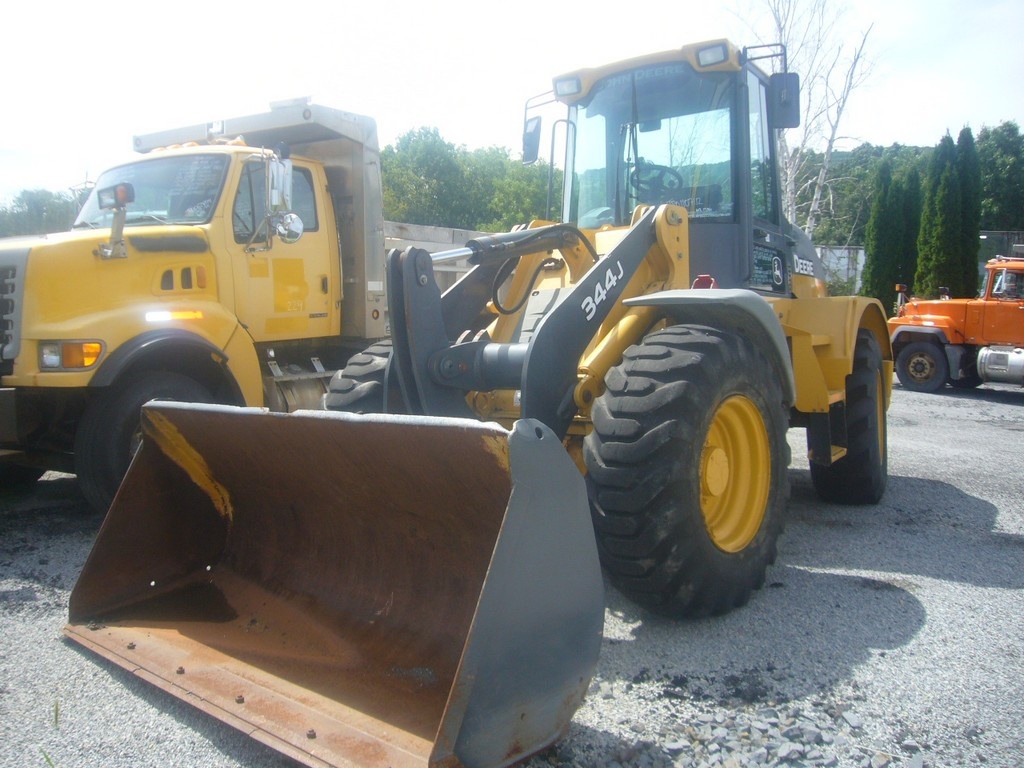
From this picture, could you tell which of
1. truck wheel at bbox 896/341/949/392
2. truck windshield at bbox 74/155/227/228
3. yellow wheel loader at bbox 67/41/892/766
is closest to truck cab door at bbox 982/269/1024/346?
truck wheel at bbox 896/341/949/392

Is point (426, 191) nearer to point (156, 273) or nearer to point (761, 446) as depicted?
point (156, 273)

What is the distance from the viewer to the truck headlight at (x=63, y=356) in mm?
5078

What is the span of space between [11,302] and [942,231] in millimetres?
21412

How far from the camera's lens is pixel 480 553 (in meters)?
3.10

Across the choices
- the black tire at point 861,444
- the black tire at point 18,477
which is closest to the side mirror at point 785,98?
the black tire at point 861,444

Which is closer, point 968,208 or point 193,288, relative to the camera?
point 193,288

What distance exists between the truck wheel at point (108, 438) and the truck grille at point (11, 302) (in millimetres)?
544

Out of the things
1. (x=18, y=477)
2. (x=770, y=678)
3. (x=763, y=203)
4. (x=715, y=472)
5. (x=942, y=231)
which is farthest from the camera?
(x=942, y=231)

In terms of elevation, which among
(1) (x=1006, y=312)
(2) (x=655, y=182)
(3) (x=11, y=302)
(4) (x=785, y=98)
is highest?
(4) (x=785, y=98)

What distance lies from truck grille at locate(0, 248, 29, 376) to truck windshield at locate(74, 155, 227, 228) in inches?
42.5

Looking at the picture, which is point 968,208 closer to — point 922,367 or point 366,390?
point 922,367

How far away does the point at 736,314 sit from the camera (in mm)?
3945

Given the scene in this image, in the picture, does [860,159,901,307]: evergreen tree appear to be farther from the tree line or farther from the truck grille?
the truck grille

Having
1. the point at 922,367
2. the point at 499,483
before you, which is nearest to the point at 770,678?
the point at 499,483
